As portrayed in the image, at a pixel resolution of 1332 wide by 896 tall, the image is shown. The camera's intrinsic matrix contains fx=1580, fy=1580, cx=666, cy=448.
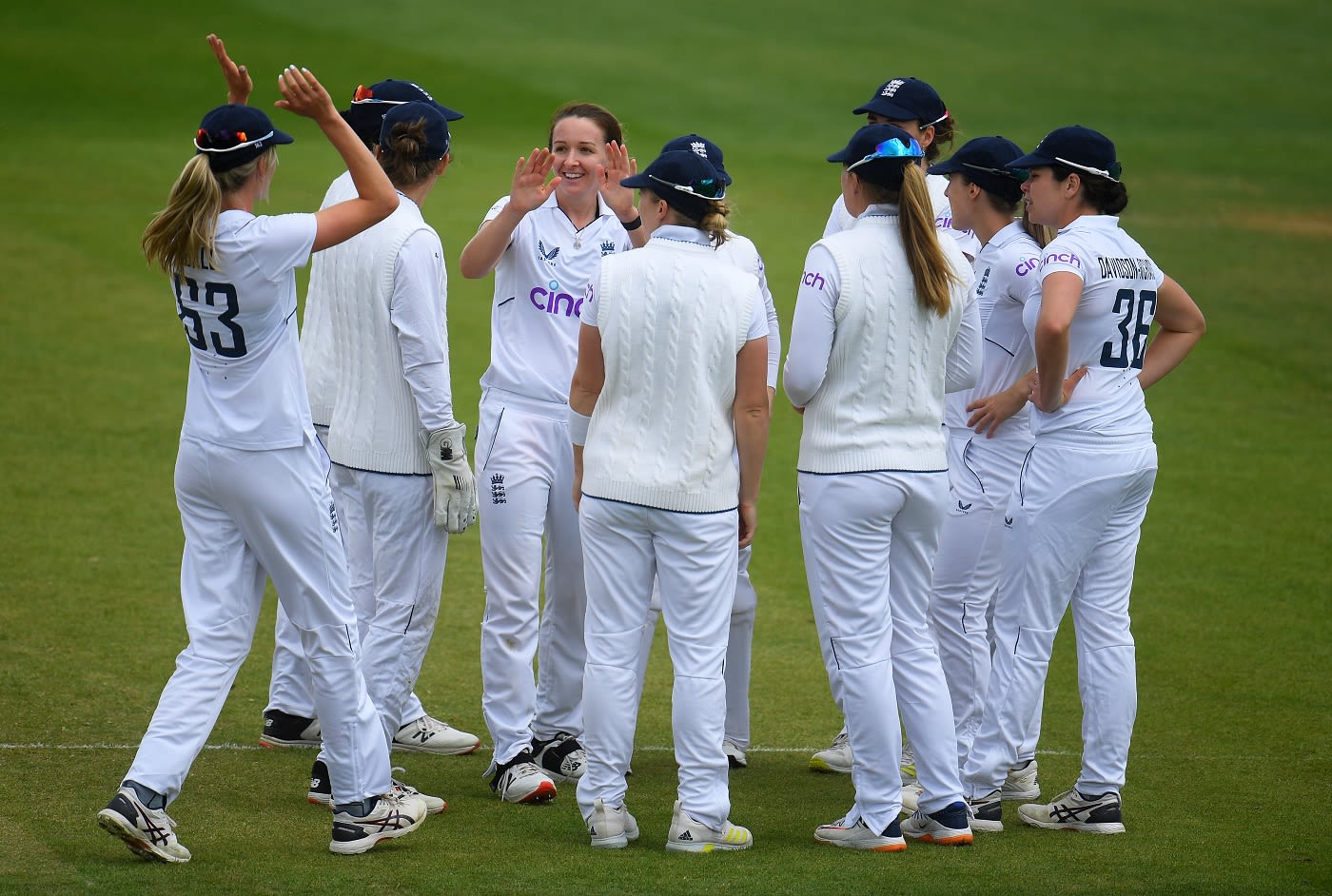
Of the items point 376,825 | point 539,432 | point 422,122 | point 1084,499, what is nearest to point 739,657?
point 539,432

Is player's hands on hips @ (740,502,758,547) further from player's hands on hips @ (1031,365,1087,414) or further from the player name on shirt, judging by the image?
the player name on shirt

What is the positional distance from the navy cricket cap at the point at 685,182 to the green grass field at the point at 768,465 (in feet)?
6.96

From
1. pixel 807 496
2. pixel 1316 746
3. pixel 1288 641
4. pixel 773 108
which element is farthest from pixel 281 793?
pixel 773 108

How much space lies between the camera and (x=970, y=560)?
6.10m

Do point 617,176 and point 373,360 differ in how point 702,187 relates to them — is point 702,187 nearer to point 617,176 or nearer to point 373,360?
point 617,176

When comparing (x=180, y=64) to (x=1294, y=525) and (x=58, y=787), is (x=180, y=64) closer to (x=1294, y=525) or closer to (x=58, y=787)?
(x=1294, y=525)

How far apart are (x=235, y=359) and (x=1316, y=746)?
471 centimetres

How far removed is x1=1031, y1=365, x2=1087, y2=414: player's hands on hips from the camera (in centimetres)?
557

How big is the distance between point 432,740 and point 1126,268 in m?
3.31

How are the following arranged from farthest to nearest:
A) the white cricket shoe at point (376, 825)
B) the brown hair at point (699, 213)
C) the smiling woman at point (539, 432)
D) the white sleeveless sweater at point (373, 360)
Result: 1. the smiling woman at point (539, 432)
2. the white sleeveless sweater at point (373, 360)
3. the brown hair at point (699, 213)
4. the white cricket shoe at point (376, 825)

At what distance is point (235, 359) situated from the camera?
192 inches

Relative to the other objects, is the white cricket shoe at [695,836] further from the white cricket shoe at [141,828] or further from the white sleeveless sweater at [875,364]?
the white cricket shoe at [141,828]

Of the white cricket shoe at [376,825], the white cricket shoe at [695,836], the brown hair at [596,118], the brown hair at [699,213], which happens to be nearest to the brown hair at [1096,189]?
the brown hair at [699,213]

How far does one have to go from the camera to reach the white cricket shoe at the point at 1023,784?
6.04 metres
